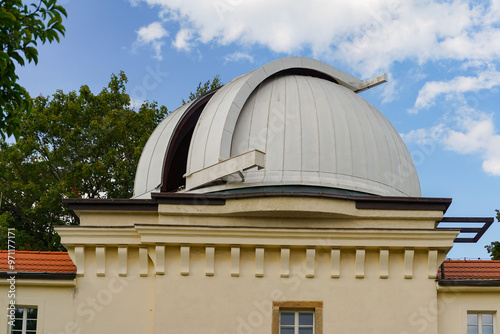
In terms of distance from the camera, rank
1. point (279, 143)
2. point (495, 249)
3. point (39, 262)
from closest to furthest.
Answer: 1. point (39, 262)
2. point (279, 143)
3. point (495, 249)

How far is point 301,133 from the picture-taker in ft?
64.5

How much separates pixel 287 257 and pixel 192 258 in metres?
2.00

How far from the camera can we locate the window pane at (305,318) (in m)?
17.8

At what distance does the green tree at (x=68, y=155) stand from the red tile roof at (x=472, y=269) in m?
16.9

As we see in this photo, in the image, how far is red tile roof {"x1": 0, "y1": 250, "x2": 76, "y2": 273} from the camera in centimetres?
1872

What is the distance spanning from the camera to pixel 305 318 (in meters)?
17.8

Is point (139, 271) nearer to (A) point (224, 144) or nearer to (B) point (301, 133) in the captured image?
(A) point (224, 144)

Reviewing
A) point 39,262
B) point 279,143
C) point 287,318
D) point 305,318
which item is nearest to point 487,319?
point 305,318

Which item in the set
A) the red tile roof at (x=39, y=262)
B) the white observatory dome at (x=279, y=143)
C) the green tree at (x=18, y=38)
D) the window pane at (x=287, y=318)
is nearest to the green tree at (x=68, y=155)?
the white observatory dome at (x=279, y=143)

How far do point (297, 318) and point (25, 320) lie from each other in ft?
19.1

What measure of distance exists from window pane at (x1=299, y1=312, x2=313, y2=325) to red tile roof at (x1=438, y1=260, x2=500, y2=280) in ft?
10.6

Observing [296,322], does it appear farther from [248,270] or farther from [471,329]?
[471,329]

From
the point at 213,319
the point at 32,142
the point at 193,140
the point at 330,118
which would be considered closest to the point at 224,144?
the point at 193,140

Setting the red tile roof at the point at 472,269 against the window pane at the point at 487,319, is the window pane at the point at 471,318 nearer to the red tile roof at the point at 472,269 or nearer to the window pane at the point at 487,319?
the window pane at the point at 487,319
